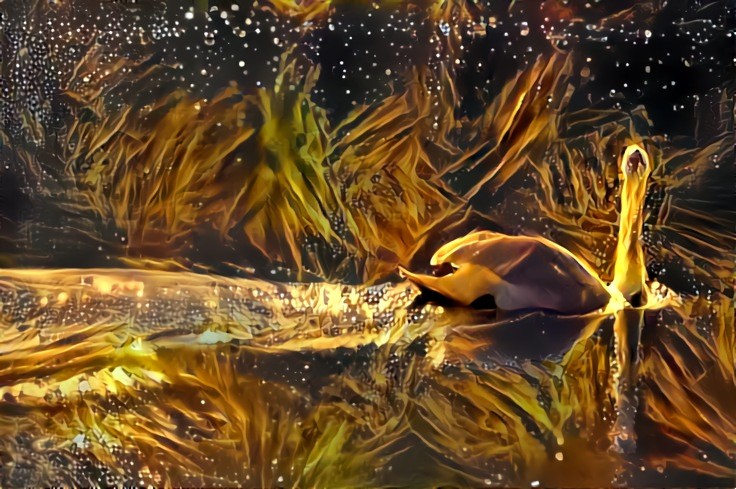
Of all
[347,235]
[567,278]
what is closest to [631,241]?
[567,278]

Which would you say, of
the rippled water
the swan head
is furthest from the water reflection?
the swan head

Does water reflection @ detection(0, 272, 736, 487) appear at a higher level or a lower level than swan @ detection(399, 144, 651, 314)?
lower

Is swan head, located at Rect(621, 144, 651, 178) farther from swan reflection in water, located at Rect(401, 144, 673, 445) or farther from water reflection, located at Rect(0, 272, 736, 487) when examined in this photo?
water reflection, located at Rect(0, 272, 736, 487)

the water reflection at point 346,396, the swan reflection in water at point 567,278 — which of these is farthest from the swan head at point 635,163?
the water reflection at point 346,396

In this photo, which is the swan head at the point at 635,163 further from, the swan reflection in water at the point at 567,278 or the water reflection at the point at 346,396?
the water reflection at the point at 346,396

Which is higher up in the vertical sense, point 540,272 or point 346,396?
point 540,272

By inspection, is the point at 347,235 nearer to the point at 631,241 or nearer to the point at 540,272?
the point at 540,272

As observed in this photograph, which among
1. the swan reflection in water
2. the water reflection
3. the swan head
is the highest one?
the swan head

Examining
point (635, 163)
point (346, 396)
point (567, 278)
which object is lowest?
point (346, 396)

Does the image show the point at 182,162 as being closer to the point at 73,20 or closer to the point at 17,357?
the point at 73,20

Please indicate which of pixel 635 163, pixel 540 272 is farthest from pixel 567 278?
pixel 635 163
